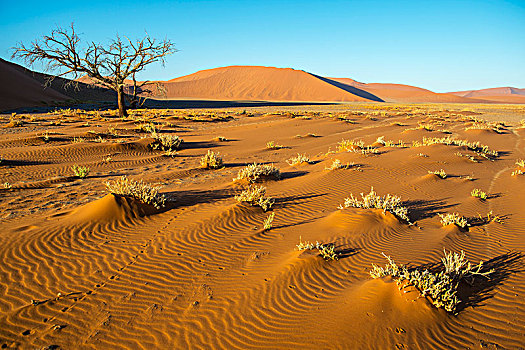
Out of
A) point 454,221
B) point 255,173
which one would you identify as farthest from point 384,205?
point 255,173

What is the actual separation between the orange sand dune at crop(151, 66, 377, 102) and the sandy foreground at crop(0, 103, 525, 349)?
100638 mm

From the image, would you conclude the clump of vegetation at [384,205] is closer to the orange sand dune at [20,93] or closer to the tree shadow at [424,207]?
the tree shadow at [424,207]

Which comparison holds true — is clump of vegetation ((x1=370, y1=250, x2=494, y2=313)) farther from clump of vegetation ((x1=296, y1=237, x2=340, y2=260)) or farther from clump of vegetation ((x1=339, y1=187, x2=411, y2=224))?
clump of vegetation ((x1=339, y1=187, x2=411, y2=224))

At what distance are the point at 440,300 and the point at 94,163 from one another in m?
10.3

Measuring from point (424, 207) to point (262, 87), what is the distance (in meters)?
119

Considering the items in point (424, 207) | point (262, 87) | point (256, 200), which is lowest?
point (424, 207)

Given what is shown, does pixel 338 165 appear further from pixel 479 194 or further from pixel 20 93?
pixel 20 93

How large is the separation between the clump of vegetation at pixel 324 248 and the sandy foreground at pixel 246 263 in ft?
0.31

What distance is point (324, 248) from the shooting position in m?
4.21

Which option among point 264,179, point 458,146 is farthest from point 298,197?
point 458,146

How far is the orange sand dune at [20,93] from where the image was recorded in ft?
121

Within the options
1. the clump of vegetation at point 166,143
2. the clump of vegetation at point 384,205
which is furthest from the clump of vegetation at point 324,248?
the clump of vegetation at point 166,143

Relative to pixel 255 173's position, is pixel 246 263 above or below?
below

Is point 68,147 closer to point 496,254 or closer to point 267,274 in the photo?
point 267,274
